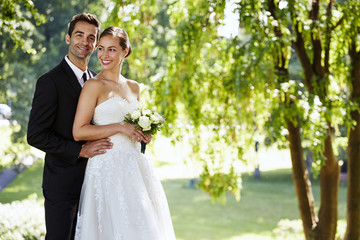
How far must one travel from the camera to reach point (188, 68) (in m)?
4.82

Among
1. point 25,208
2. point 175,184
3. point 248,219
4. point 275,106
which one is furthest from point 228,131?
point 175,184

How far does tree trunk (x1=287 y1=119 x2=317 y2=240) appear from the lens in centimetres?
506

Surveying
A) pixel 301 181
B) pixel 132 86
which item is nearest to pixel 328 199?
pixel 301 181

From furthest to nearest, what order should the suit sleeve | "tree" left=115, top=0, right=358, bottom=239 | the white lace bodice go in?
"tree" left=115, top=0, right=358, bottom=239 < the white lace bodice < the suit sleeve

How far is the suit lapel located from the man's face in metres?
0.09

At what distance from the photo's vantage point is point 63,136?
98.6 inches

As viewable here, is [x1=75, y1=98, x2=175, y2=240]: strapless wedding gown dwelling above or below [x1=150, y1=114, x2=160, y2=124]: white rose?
below

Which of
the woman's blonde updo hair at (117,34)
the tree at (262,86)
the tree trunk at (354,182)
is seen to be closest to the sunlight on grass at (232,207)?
the tree trunk at (354,182)

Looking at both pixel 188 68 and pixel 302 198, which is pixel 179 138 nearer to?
pixel 188 68

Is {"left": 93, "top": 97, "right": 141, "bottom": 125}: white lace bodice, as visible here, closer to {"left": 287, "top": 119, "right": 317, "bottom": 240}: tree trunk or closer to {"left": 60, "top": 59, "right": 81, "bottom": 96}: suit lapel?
{"left": 60, "top": 59, "right": 81, "bottom": 96}: suit lapel

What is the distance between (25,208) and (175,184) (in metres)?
15.1

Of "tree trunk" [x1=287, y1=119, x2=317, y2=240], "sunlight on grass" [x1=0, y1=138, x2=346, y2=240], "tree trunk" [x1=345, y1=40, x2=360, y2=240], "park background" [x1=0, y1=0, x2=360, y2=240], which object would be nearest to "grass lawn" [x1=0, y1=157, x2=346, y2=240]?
"sunlight on grass" [x1=0, y1=138, x2=346, y2=240]

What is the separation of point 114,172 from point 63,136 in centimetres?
34

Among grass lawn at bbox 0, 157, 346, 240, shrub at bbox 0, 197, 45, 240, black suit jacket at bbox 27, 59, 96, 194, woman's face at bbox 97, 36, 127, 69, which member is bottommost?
grass lawn at bbox 0, 157, 346, 240
